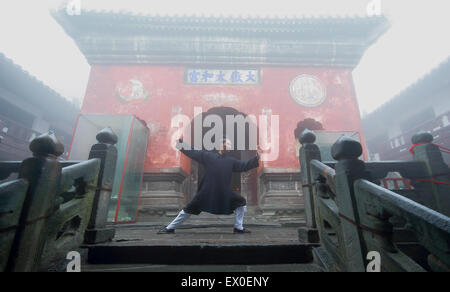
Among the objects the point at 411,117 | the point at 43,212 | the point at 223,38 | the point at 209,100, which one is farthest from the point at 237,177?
the point at 411,117

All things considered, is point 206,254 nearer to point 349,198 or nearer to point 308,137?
point 349,198

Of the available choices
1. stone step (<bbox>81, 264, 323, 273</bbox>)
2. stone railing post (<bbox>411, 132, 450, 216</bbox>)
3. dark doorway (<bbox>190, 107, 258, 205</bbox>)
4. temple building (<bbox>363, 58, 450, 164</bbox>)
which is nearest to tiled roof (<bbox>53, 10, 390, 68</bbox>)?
dark doorway (<bbox>190, 107, 258, 205</bbox>)

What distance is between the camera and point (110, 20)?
22.1 feet

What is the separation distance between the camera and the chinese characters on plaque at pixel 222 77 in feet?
22.5

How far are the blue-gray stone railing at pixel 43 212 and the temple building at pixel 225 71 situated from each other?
400cm

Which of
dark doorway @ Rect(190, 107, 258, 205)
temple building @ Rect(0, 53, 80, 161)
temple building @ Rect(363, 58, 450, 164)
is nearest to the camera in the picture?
temple building @ Rect(0, 53, 80, 161)

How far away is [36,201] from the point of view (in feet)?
4.50

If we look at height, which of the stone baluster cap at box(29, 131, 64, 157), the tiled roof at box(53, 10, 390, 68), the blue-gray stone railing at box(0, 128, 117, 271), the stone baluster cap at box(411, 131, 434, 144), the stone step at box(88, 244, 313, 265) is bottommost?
the stone step at box(88, 244, 313, 265)

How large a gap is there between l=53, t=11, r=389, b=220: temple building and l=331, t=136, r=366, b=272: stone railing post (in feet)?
14.8

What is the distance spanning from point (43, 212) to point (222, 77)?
20.3ft

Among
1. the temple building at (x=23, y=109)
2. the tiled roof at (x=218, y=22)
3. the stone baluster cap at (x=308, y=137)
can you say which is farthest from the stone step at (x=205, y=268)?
the temple building at (x=23, y=109)

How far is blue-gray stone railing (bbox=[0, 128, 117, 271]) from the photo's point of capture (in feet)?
4.09

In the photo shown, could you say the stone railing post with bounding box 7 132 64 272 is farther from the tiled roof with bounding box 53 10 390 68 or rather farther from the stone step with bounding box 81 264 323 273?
the tiled roof with bounding box 53 10 390 68
